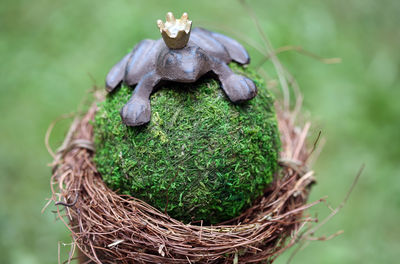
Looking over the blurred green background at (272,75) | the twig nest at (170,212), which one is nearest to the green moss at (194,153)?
the twig nest at (170,212)

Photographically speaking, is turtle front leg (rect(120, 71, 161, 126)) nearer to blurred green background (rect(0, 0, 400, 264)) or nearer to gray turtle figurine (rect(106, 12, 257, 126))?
gray turtle figurine (rect(106, 12, 257, 126))

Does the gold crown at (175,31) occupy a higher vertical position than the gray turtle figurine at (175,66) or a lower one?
higher

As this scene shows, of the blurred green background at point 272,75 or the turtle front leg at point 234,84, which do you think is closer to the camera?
the turtle front leg at point 234,84

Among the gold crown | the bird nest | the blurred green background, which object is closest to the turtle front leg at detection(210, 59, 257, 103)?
the gold crown

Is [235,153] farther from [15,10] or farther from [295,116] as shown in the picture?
[15,10]

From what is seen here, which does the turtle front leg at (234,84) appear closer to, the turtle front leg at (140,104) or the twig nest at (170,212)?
the twig nest at (170,212)

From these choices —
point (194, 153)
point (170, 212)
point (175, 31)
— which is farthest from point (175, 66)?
point (170, 212)

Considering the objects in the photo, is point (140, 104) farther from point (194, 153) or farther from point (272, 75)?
point (272, 75)
